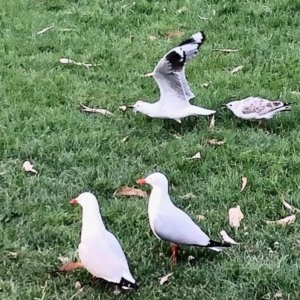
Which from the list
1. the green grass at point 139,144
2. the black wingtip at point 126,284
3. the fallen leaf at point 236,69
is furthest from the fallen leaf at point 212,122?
the black wingtip at point 126,284

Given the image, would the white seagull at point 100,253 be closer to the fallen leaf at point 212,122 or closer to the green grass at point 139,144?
the green grass at point 139,144

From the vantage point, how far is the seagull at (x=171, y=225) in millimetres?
3887

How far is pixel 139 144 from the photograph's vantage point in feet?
17.0

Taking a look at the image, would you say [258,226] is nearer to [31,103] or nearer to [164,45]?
[31,103]

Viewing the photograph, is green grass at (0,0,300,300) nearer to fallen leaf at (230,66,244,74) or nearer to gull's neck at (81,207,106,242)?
fallen leaf at (230,66,244,74)

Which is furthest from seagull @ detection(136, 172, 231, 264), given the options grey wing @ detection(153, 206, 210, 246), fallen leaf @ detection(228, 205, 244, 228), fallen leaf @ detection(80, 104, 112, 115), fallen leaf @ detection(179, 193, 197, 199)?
fallen leaf @ detection(80, 104, 112, 115)

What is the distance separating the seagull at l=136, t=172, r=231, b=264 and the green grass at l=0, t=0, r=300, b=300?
126mm

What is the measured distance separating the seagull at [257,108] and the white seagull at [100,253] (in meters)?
1.67

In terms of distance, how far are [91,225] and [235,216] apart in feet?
2.81

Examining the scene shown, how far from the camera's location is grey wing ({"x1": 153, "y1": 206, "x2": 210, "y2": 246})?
388 centimetres

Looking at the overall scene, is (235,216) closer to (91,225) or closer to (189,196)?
(189,196)

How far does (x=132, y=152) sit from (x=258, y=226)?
1.08 metres

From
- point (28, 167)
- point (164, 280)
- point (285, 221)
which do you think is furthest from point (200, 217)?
point (28, 167)

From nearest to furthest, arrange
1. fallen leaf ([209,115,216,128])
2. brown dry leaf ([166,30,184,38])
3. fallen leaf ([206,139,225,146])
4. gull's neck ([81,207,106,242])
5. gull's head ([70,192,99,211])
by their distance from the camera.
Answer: gull's neck ([81,207,106,242])
gull's head ([70,192,99,211])
fallen leaf ([206,139,225,146])
fallen leaf ([209,115,216,128])
brown dry leaf ([166,30,184,38])
